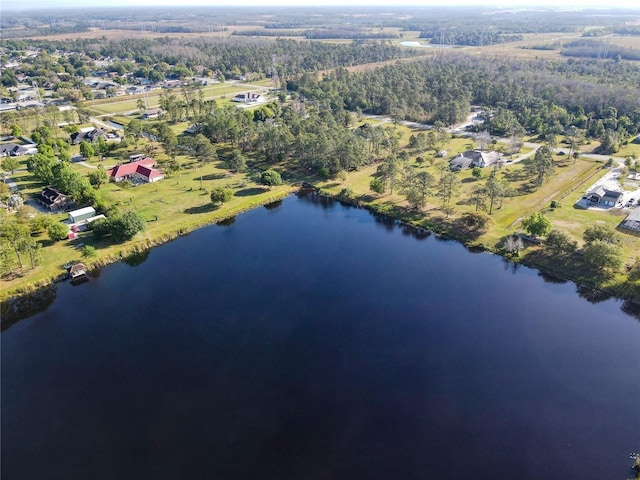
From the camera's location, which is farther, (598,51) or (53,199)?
(598,51)

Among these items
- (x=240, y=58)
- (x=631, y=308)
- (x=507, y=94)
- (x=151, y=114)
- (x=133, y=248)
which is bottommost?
(x=631, y=308)

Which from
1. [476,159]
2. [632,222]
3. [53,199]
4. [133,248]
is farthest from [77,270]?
[632,222]

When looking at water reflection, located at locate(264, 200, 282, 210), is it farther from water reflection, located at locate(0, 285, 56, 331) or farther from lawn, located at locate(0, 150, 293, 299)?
water reflection, located at locate(0, 285, 56, 331)

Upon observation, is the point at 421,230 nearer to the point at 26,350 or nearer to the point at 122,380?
the point at 122,380

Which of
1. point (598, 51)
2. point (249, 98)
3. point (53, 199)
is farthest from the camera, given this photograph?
point (598, 51)

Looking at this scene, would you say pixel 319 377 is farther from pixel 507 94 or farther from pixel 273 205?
pixel 507 94

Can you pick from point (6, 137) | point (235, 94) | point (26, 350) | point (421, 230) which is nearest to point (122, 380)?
point (26, 350)

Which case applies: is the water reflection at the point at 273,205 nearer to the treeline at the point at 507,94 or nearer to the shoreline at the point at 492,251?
the shoreline at the point at 492,251
